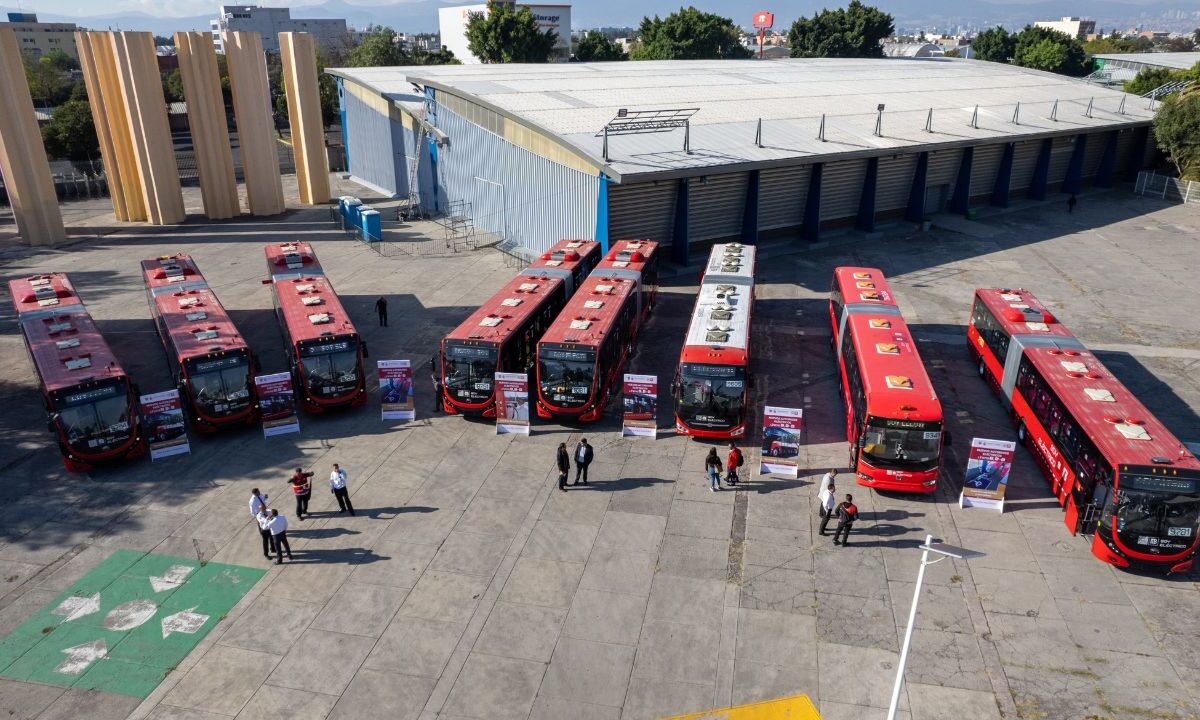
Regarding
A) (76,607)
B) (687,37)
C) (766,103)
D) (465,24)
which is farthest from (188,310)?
(465,24)

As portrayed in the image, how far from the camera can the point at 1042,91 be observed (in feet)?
199

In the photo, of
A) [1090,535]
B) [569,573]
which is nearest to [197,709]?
[569,573]

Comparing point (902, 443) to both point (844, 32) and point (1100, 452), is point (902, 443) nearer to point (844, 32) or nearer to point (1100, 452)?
point (1100, 452)

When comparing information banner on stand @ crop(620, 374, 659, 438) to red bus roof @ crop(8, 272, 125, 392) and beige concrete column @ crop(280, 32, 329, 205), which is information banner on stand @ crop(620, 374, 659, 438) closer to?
red bus roof @ crop(8, 272, 125, 392)

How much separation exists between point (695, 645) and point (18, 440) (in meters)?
21.5

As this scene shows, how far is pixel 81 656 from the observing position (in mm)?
15469

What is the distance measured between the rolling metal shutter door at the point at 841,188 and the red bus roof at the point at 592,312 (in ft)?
67.4

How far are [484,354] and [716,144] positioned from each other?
21536mm

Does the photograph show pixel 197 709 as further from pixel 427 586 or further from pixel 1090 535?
pixel 1090 535

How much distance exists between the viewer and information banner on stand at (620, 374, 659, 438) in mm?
23156

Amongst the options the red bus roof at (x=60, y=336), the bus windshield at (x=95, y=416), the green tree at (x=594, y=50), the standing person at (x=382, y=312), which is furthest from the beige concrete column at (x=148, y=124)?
the green tree at (x=594, y=50)

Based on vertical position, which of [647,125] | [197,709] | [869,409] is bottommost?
[197,709]

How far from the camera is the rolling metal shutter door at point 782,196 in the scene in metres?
42.0

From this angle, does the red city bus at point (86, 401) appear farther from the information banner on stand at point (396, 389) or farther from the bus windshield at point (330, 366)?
the information banner on stand at point (396, 389)
